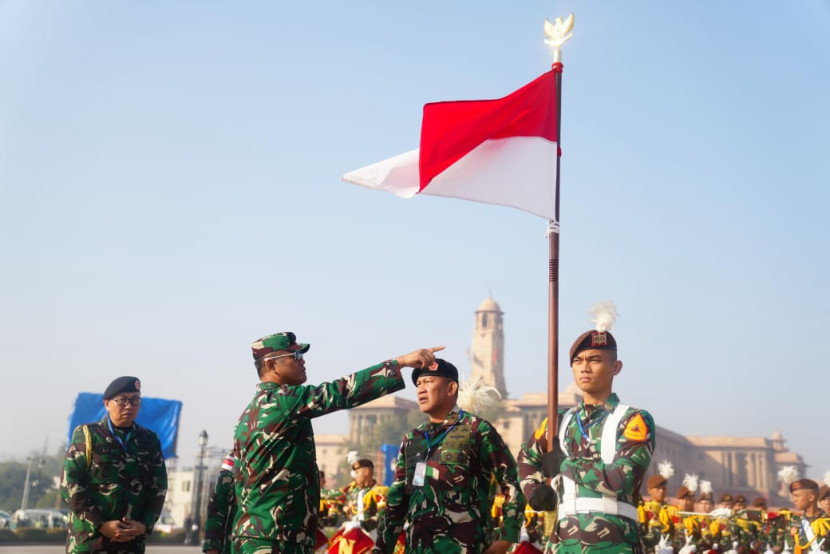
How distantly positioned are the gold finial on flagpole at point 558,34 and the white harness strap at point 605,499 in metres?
2.81

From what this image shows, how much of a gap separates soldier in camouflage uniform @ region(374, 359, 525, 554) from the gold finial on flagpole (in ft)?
7.93

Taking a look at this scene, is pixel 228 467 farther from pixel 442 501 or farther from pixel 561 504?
pixel 561 504

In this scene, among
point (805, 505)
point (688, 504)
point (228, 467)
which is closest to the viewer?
point (228, 467)

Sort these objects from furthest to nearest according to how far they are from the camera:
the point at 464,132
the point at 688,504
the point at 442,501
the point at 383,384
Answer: the point at 688,504 → the point at 464,132 → the point at 442,501 → the point at 383,384

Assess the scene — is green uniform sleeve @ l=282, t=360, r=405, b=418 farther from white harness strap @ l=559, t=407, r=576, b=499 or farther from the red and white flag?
the red and white flag

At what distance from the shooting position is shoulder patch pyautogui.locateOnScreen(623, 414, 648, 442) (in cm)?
422

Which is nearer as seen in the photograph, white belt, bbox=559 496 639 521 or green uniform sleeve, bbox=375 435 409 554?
white belt, bbox=559 496 639 521

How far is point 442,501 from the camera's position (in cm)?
496

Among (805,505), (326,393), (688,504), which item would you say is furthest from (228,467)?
(688,504)

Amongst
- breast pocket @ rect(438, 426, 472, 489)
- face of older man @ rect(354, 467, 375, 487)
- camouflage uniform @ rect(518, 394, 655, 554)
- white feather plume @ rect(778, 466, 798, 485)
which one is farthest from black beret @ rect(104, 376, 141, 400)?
white feather plume @ rect(778, 466, 798, 485)

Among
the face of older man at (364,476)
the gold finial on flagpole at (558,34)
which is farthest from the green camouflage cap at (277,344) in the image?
the face of older man at (364,476)

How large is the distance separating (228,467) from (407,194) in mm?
2363

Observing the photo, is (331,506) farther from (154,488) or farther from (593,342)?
(593,342)

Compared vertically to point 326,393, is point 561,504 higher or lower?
lower
